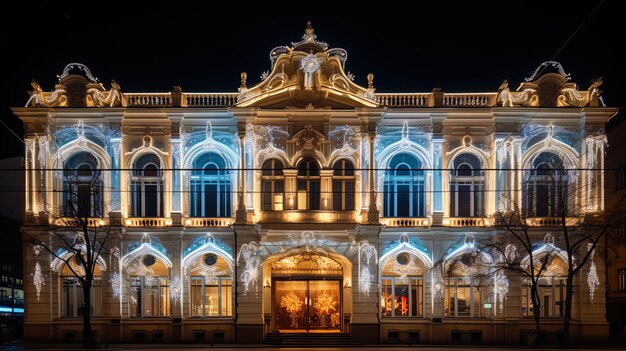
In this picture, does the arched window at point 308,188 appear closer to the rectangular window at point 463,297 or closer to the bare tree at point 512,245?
the rectangular window at point 463,297

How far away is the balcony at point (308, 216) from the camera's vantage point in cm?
3888

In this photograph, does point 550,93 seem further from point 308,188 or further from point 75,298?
point 75,298

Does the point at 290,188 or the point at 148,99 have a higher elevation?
the point at 148,99

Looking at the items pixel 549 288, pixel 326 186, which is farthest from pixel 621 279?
pixel 326 186

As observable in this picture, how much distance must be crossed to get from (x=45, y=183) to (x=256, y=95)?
12734 millimetres

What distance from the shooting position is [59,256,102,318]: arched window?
40.0 metres

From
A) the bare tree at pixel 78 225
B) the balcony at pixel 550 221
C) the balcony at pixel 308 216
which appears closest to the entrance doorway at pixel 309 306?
the balcony at pixel 308 216

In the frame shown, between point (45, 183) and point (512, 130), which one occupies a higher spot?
point (512, 130)

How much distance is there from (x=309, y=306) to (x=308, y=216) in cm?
554

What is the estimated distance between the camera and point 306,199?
1572 inches

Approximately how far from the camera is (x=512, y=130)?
39.6 metres

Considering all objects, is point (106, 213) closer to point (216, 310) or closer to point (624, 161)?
point (216, 310)

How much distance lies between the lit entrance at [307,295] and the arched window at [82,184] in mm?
10480

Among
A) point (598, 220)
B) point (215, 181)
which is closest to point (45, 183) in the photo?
point (215, 181)
